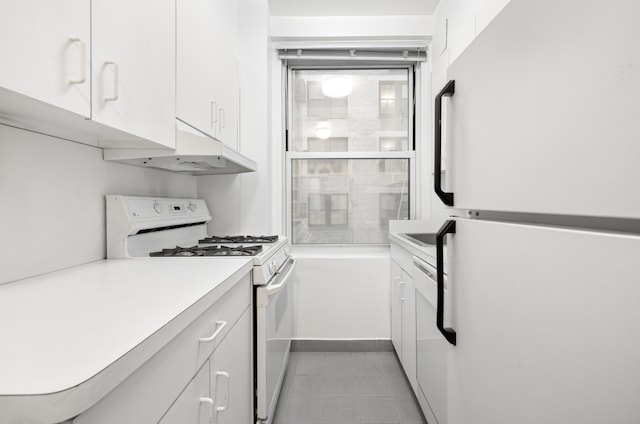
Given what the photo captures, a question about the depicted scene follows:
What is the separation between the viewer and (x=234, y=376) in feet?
3.70

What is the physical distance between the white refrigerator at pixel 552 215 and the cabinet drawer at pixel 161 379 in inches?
26.1

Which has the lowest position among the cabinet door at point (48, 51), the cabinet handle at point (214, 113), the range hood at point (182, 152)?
the range hood at point (182, 152)

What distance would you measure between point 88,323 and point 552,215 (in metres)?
0.83

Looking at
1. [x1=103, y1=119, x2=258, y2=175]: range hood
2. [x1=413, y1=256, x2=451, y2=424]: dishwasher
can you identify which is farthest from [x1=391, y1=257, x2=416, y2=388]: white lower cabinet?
[x1=103, y1=119, x2=258, y2=175]: range hood

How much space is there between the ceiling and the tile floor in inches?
102

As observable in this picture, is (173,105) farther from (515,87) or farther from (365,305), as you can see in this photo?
(365,305)

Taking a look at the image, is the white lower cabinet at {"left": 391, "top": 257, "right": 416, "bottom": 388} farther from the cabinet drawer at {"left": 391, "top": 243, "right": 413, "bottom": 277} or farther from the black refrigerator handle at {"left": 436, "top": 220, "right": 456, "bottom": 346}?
the black refrigerator handle at {"left": 436, "top": 220, "right": 456, "bottom": 346}

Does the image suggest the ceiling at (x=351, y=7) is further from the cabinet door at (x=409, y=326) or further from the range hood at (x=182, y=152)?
the cabinet door at (x=409, y=326)

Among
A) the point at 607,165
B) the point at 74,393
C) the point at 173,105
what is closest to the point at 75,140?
the point at 173,105

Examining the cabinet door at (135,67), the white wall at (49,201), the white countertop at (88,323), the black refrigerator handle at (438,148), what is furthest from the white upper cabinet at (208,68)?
the black refrigerator handle at (438,148)

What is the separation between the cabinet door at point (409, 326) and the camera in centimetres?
180

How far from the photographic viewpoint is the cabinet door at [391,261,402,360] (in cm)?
219

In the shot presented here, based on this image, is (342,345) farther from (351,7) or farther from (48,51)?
(351,7)

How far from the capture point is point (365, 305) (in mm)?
2578
